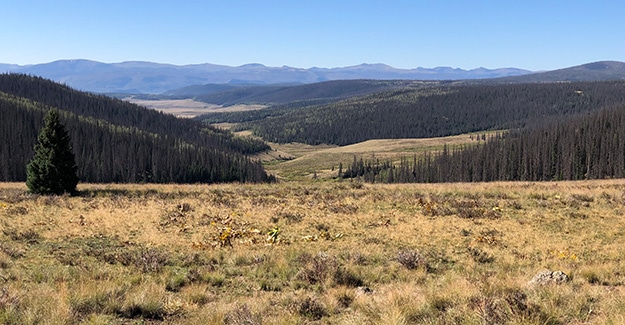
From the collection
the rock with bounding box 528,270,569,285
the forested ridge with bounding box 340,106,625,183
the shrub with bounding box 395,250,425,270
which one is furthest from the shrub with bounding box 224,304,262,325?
the forested ridge with bounding box 340,106,625,183

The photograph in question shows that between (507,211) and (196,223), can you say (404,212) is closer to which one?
(507,211)

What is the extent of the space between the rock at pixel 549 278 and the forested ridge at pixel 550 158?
10244 cm

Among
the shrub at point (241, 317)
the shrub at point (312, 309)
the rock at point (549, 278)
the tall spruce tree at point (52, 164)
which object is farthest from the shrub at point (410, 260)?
the tall spruce tree at point (52, 164)

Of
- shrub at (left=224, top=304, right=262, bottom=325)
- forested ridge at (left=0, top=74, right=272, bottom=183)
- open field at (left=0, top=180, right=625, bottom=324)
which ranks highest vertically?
shrub at (left=224, top=304, right=262, bottom=325)

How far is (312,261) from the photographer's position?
15023 mm

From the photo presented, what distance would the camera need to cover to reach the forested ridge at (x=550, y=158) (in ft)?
333

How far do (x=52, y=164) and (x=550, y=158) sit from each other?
11159 cm

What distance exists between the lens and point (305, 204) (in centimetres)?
3134

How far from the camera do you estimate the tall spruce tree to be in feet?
119

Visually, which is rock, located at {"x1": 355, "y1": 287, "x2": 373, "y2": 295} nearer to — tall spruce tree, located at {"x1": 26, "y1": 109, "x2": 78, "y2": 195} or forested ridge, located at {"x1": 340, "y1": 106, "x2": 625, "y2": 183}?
tall spruce tree, located at {"x1": 26, "y1": 109, "x2": 78, "y2": 195}

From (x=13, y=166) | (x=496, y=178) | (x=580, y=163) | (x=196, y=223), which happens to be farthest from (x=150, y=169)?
(x=580, y=163)

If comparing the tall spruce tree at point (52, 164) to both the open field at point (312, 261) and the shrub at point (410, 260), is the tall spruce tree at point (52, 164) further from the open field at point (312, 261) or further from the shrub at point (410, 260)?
the shrub at point (410, 260)

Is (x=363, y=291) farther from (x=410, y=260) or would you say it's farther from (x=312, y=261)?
(x=410, y=260)

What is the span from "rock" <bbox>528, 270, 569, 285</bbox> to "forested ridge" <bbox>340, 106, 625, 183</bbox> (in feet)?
336
